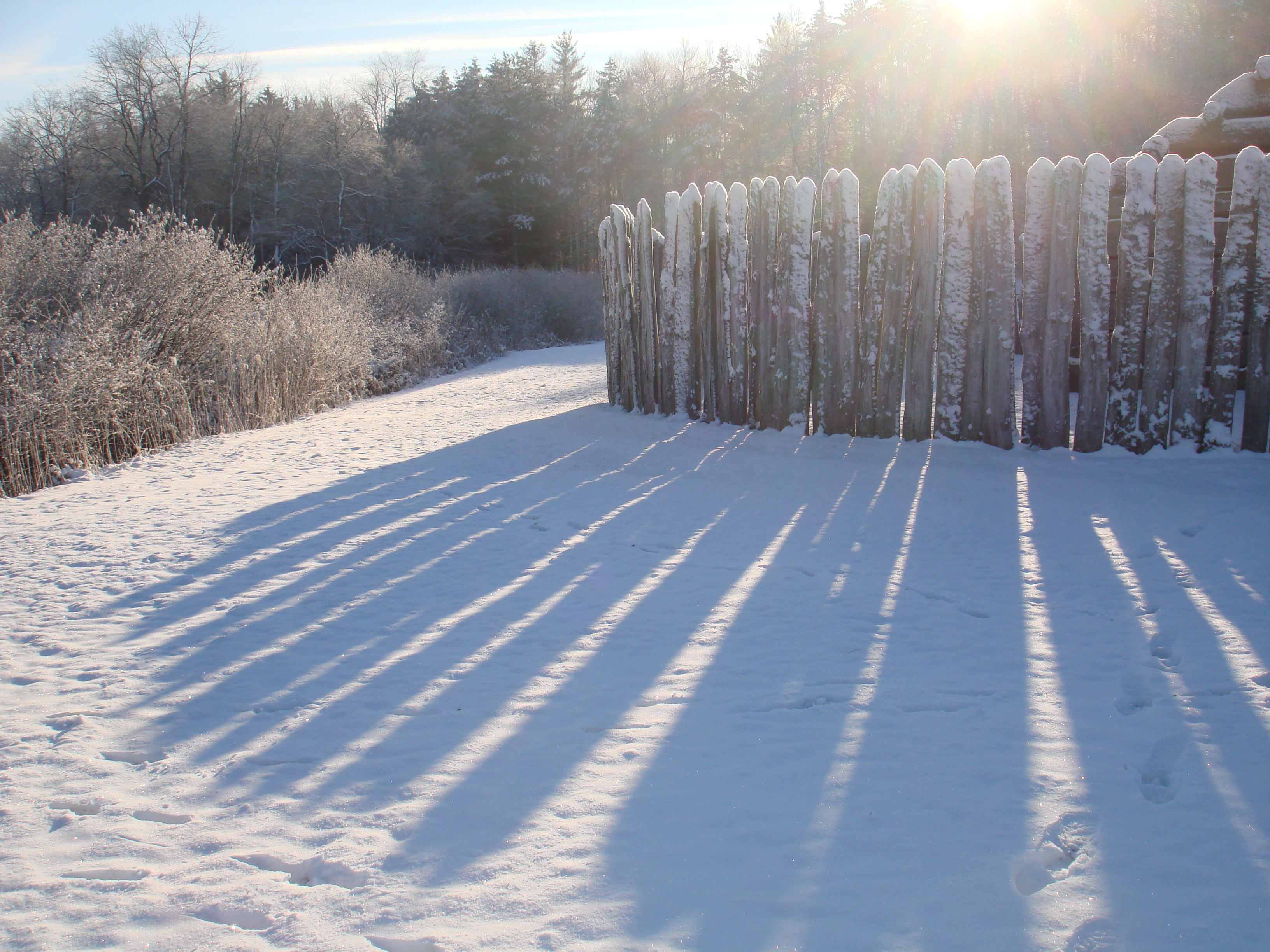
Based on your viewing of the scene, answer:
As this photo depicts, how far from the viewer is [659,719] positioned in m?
2.50

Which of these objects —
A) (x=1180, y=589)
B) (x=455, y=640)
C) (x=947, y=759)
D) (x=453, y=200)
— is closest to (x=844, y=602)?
(x=947, y=759)

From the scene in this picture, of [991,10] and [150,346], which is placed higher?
[991,10]

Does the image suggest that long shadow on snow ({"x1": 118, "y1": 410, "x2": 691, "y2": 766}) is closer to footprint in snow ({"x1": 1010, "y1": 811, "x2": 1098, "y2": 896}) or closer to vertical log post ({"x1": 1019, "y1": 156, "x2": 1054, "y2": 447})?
footprint in snow ({"x1": 1010, "y1": 811, "x2": 1098, "y2": 896})

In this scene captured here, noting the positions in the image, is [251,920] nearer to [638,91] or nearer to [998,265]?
[998,265]

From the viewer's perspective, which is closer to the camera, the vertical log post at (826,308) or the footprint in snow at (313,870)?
the footprint in snow at (313,870)

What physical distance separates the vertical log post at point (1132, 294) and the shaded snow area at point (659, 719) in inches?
12.1

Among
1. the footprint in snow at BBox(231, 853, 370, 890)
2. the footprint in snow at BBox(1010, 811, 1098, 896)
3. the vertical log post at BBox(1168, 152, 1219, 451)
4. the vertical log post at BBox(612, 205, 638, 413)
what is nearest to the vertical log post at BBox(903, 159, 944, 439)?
the vertical log post at BBox(1168, 152, 1219, 451)

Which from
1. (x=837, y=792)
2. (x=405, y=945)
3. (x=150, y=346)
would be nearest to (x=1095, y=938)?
(x=837, y=792)

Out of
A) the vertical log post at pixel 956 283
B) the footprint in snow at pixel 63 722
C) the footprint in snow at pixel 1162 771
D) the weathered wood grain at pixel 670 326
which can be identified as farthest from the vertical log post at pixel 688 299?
the footprint in snow at pixel 63 722

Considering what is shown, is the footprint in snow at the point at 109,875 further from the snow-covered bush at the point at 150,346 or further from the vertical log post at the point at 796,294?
the snow-covered bush at the point at 150,346

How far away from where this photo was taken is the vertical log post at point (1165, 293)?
4637 millimetres

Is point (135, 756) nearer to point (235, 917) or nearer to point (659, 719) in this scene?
point (235, 917)

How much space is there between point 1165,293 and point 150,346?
27.6 ft

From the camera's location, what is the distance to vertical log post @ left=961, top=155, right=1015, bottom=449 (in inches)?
199
